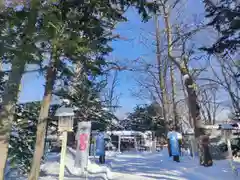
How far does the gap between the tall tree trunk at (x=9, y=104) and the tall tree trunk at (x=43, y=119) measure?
78 centimetres

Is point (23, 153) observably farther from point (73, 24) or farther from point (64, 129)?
point (73, 24)

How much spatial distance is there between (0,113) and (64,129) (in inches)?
80.7

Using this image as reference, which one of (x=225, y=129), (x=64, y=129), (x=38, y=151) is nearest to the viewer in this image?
(x=64, y=129)

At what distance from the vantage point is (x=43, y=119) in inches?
344

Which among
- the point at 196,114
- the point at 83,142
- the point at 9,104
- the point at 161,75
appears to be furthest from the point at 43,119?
the point at 161,75

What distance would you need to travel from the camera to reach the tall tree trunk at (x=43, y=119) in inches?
329

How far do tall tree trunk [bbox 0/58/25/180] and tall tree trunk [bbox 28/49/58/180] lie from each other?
2.57 ft

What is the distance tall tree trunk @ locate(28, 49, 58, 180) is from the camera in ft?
27.4

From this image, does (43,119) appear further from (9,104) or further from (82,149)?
(82,149)

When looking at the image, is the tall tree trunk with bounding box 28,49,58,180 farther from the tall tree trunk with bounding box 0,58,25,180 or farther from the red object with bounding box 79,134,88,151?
the red object with bounding box 79,134,88,151

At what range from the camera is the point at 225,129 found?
1098 cm

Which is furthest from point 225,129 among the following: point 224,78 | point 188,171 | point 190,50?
point 224,78

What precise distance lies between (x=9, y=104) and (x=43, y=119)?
103 centimetres

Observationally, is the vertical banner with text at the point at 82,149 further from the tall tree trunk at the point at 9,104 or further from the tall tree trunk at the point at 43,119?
the tall tree trunk at the point at 9,104
